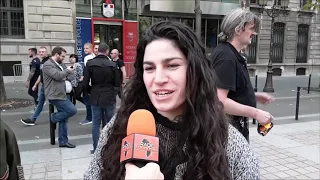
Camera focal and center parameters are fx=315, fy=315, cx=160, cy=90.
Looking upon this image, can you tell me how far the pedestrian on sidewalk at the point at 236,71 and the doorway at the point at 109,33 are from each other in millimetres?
14965

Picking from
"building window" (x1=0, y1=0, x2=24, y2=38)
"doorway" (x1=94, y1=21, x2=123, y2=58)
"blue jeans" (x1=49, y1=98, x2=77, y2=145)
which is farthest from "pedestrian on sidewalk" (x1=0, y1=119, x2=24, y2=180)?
"doorway" (x1=94, y1=21, x2=123, y2=58)

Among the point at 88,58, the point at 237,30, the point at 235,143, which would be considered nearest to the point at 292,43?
the point at 88,58

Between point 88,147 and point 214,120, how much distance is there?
16.3 ft

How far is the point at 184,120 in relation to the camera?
1.47 metres

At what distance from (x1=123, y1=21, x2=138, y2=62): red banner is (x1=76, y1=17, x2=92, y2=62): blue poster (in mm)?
2056

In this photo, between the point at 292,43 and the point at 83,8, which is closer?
the point at 83,8

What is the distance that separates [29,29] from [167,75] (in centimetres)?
1581

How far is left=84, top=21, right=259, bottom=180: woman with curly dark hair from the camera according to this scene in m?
1.37

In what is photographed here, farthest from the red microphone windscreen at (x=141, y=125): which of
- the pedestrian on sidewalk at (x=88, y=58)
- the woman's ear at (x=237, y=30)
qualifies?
the pedestrian on sidewalk at (x=88, y=58)

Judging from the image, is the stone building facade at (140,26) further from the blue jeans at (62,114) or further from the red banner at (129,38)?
the blue jeans at (62,114)

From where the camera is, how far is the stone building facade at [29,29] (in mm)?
15250

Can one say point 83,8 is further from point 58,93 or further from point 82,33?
point 58,93

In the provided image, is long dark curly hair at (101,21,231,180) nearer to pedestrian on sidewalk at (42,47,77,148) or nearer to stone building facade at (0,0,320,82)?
pedestrian on sidewalk at (42,47,77,148)

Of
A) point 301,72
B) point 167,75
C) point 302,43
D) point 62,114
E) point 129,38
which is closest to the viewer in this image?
point 167,75
